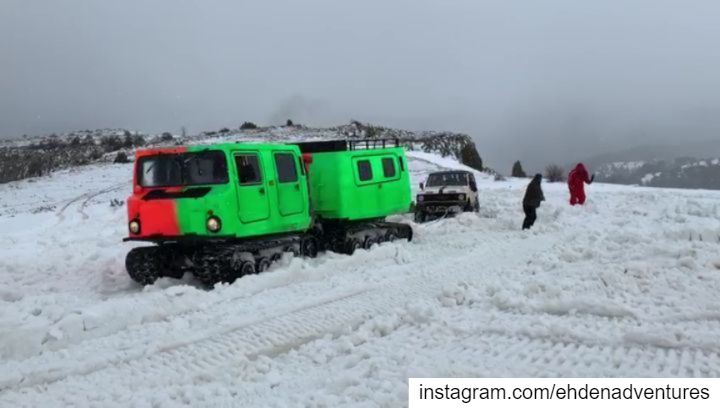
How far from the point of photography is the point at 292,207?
1322 centimetres

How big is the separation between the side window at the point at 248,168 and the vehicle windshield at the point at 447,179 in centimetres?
1222

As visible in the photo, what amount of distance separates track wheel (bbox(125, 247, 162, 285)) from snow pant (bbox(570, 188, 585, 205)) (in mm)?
16543

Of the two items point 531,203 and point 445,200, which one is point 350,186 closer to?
point 531,203

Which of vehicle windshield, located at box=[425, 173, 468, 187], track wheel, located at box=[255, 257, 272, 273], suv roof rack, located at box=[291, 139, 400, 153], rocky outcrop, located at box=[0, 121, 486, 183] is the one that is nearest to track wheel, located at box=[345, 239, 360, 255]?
suv roof rack, located at box=[291, 139, 400, 153]

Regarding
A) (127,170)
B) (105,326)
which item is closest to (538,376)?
(105,326)

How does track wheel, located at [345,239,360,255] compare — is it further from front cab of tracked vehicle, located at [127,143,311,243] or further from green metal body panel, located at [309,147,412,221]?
front cab of tracked vehicle, located at [127,143,311,243]

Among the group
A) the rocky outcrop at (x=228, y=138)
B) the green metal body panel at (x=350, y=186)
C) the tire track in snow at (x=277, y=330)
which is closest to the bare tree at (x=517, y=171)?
the rocky outcrop at (x=228, y=138)

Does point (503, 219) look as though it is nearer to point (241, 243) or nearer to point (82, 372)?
point (241, 243)

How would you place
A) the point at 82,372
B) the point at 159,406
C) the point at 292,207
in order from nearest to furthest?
1. the point at 159,406
2. the point at 82,372
3. the point at 292,207

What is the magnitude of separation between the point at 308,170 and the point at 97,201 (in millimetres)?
20102

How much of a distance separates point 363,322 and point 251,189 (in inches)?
187

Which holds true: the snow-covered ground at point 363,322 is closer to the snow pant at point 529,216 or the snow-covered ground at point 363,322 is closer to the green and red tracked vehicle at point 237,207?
the green and red tracked vehicle at point 237,207

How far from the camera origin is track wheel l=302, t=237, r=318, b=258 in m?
13.7

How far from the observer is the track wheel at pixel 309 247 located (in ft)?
45.0
